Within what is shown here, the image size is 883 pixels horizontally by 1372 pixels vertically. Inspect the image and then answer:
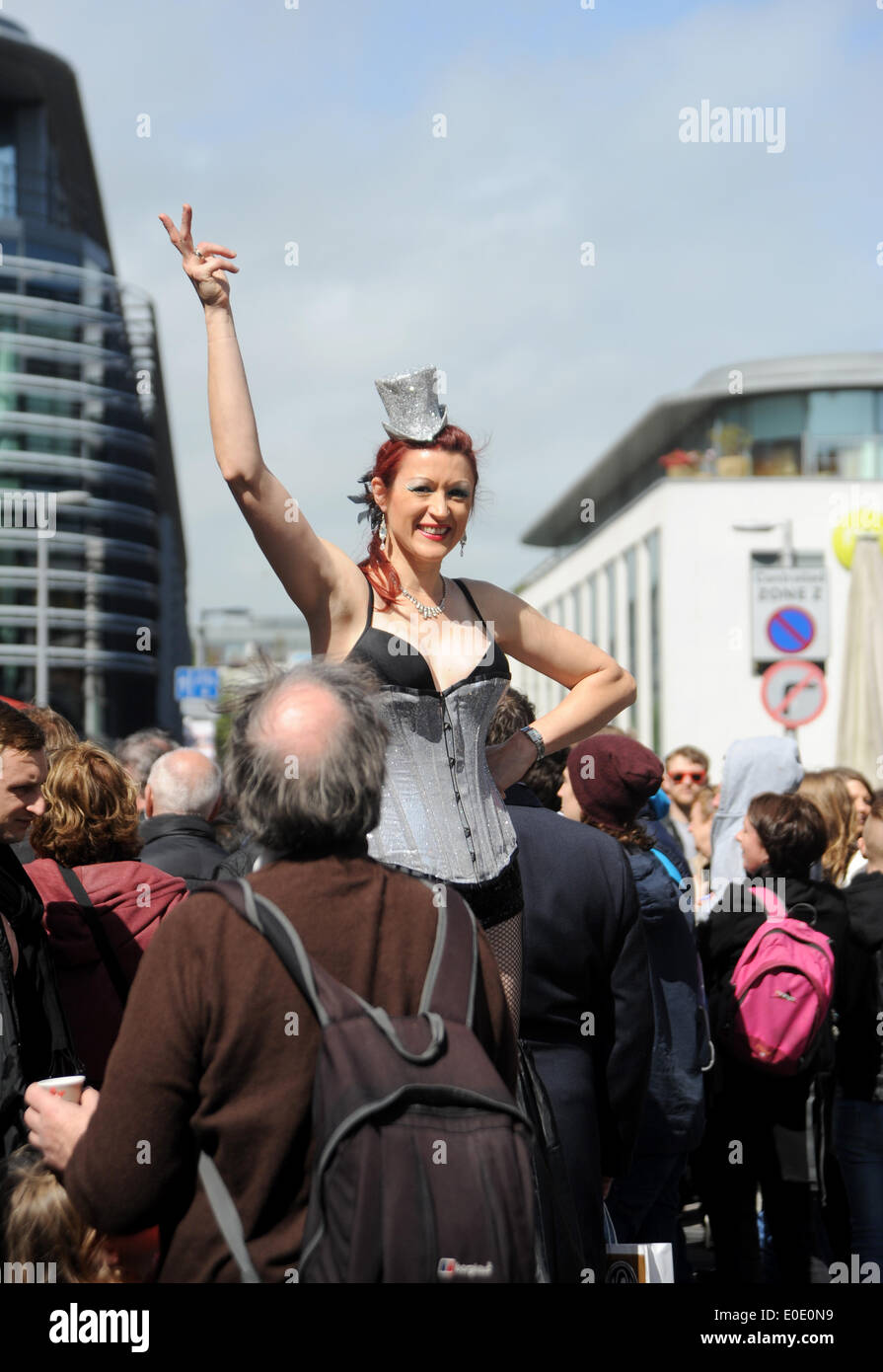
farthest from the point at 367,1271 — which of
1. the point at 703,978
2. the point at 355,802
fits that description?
the point at 703,978

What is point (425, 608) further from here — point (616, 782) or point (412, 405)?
point (616, 782)

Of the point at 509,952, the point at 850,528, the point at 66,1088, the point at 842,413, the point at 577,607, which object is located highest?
the point at 842,413

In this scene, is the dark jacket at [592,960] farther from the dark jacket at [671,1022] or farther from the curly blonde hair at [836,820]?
the curly blonde hair at [836,820]

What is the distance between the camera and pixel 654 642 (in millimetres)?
42812

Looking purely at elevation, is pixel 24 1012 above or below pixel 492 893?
below

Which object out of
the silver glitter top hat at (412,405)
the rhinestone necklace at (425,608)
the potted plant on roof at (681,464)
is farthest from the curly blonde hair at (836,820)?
the potted plant on roof at (681,464)

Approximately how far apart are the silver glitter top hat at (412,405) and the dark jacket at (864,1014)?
2912 millimetres

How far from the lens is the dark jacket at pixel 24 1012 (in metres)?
3.23

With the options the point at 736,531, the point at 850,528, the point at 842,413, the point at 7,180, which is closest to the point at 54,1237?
the point at 850,528

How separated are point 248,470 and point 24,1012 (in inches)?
53.2

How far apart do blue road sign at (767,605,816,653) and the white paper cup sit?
1055cm

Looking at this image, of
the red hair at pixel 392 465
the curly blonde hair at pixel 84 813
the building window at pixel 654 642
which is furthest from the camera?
the building window at pixel 654 642

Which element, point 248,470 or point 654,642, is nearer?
point 248,470

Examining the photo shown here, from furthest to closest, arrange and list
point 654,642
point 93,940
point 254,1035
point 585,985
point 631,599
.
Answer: point 631,599 → point 654,642 → point 585,985 → point 93,940 → point 254,1035
